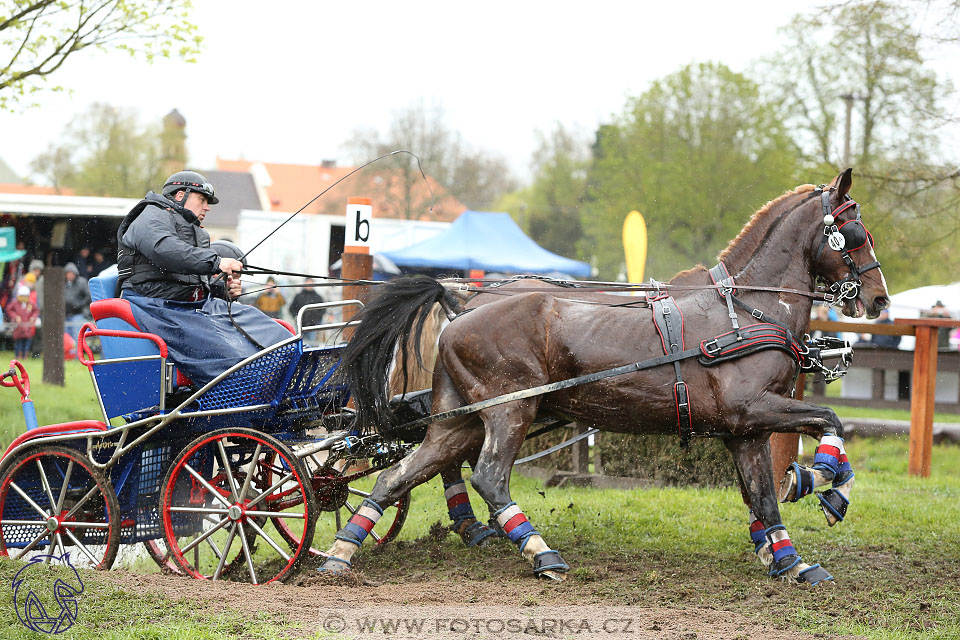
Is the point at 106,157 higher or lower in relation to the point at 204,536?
higher

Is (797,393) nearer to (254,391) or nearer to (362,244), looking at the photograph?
(362,244)

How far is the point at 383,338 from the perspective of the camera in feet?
18.0

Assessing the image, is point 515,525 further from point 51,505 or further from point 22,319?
point 22,319

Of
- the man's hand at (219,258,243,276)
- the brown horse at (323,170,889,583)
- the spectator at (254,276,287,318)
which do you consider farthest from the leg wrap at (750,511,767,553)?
the spectator at (254,276,287,318)

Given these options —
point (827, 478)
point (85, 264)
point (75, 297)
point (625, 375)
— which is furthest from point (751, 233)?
point (85, 264)

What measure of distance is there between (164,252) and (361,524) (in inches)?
76.2

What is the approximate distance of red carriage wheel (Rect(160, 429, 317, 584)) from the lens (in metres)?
5.20

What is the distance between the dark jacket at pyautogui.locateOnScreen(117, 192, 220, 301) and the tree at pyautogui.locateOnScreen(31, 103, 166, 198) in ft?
79.6

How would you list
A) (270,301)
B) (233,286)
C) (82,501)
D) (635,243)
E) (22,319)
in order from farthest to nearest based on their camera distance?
(22,319), (270,301), (635,243), (233,286), (82,501)

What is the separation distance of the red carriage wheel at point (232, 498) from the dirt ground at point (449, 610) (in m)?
0.29

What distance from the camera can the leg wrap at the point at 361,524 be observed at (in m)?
5.31

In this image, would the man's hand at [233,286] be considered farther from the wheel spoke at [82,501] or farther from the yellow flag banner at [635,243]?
the yellow flag banner at [635,243]

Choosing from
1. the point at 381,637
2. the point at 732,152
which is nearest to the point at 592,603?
the point at 381,637

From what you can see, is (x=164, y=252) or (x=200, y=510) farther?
(x=164, y=252)
